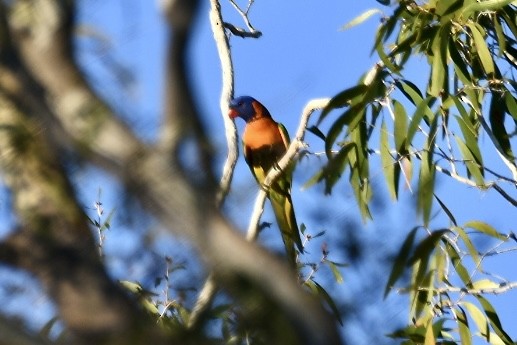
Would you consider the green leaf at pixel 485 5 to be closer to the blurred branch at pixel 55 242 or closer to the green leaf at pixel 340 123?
the green leaf at pixel 340 123

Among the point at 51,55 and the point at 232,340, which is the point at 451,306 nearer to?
the point at 232,340

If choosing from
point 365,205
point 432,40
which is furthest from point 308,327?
point 432,40

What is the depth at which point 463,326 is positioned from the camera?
2680 mm

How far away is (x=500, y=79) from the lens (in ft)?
9.62

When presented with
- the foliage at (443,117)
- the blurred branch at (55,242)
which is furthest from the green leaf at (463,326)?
the blurred branch at (55,242)

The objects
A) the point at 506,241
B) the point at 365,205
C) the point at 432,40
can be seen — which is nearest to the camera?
the point at 365,205

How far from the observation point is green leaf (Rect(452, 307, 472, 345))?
105 inches

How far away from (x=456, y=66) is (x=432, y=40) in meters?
0.13

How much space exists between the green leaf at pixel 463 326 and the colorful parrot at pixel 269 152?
1.49 feet

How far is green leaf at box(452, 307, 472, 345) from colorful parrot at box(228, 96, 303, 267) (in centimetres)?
46

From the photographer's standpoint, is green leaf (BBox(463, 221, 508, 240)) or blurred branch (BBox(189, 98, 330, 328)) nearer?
blurred branch (BBox(189, 98, 330, 328))

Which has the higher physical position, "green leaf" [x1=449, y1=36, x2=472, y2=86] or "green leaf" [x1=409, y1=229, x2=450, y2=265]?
"green leaf" [x1=449, y1=36, x2=472, y2=86]

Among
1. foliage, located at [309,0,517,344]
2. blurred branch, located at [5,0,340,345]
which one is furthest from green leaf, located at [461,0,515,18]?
blurred branch, located at [5,0,340,345]

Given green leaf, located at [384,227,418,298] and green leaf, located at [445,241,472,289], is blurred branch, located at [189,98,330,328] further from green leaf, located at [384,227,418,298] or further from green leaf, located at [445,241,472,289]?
green leaf, located at [445,241,472,289]
